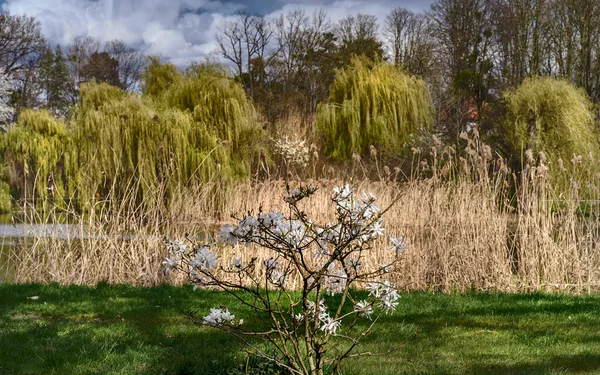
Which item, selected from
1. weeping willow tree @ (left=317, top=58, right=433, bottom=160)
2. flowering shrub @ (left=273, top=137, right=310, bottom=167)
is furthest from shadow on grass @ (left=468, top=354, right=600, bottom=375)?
weeping willow tree @ (left=317, top=58, right=433, bottom=160)

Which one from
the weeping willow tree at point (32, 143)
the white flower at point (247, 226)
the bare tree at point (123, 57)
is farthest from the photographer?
the bare tree at point (123, 57)

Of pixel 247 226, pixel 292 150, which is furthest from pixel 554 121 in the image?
pixel 247 226

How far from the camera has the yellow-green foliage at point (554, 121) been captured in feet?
51.3

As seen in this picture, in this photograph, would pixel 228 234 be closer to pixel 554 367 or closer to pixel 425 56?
pixel 554 367

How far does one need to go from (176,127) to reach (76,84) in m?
21.0

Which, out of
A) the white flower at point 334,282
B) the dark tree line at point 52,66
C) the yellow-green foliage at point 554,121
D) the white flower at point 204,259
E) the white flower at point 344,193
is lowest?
the white flower at point 334,282

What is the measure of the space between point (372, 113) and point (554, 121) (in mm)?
5244

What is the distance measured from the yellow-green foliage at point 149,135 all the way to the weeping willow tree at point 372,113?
153 inches

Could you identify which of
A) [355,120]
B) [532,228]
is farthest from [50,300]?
[355,120]

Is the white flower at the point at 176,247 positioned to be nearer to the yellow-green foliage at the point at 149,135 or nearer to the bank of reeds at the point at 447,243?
the bank of reeds at the point at 447,243

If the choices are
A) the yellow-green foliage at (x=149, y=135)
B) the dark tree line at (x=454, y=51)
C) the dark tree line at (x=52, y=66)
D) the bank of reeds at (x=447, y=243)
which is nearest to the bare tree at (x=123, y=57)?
the dark tree line at (x=52, y=66)

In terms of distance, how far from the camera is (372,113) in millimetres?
18703

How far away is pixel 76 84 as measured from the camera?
32.2m

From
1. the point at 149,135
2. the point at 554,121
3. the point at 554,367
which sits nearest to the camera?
the point at 554,367
